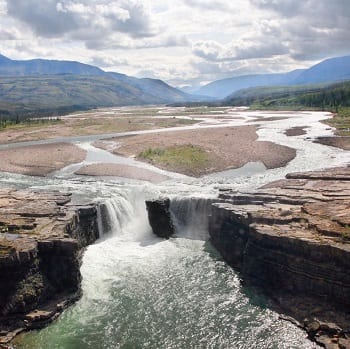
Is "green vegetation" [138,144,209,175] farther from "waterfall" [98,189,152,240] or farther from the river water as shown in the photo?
"waterfall" [98,189,152,240]

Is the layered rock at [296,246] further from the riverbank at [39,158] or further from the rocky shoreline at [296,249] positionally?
the riverbank at [39,158]

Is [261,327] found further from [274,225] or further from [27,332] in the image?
[27,332]

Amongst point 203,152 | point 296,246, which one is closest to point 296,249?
point 296,246

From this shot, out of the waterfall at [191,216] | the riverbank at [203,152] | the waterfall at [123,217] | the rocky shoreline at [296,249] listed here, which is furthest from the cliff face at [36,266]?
the riverbank at [203,152]

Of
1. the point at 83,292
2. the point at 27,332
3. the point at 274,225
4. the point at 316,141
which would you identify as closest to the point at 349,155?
the point at 316,141

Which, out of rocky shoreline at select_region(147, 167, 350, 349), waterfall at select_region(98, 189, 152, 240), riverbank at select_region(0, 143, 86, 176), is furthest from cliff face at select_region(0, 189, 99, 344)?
riverbank at select_region(0, 143, 86, 176)

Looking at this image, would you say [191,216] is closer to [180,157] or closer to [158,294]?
[158,294]
